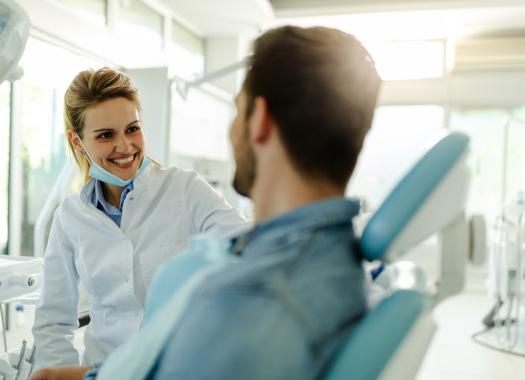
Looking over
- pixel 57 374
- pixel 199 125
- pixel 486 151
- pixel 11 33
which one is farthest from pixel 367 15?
pixel 57 374

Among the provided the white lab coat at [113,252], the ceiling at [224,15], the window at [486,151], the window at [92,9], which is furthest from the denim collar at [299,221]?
the window at [486,151]

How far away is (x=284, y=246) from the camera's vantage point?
622 mm

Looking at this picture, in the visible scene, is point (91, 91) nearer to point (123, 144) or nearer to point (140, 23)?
point (123, 144)

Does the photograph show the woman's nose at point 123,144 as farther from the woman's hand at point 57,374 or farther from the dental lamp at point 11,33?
the woman's hand at point 57,374

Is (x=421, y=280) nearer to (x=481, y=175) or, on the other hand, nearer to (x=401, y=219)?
(x=401, y=219)

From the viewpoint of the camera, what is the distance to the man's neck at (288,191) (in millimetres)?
677

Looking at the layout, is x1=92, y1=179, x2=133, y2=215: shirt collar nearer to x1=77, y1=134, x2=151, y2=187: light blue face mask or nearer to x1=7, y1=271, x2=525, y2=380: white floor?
x1=77, y1=134, x2=151, y2=187: light blue face mask

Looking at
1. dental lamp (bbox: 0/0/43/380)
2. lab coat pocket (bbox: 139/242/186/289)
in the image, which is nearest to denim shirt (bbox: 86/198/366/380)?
lab coat pocket (bbox: 139/242/186/289)

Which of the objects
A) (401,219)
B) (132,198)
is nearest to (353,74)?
(401,219)

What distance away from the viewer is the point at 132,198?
52.5 inches

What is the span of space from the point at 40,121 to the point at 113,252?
5.37ft

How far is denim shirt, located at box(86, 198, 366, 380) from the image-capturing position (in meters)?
0.55

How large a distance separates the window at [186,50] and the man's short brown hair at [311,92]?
147 inches

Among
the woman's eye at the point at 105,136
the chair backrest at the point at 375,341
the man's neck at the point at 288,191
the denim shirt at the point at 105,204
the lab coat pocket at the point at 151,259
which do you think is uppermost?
the woman's eye at the point at 105,136
